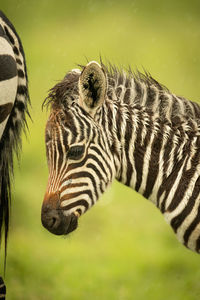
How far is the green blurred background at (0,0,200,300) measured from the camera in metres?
6.33

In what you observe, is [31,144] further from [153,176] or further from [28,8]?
[153,176]

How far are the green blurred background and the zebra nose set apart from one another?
1462 millimetres

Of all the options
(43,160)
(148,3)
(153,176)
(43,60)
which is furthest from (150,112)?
(148,3)

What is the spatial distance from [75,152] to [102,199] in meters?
5.48

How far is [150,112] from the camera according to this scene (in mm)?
3369

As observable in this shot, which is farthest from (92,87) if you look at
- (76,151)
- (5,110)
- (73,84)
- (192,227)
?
(192,227)

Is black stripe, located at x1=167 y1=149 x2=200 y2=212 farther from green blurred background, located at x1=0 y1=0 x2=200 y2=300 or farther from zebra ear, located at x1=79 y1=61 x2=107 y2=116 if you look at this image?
green blurred background, located at x1=0 y1=0 x2=200 y2=300

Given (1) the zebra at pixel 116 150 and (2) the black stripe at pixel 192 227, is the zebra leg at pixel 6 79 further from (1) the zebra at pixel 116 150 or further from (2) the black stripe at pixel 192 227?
(2) the black stripe at pixel 192 227

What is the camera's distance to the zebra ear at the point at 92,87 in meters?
3.13

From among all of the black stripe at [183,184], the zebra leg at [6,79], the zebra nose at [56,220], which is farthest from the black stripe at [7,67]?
the black stripe at [183,184]

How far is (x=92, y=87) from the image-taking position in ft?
10.4

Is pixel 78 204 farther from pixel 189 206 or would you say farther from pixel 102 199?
pixel 102 199

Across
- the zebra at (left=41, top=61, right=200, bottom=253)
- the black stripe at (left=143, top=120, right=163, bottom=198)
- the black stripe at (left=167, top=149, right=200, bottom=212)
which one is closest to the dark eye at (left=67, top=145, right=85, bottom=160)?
the zebra at (left=41, top=61, right=200, bottom=253)

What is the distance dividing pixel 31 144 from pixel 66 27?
2944mm
